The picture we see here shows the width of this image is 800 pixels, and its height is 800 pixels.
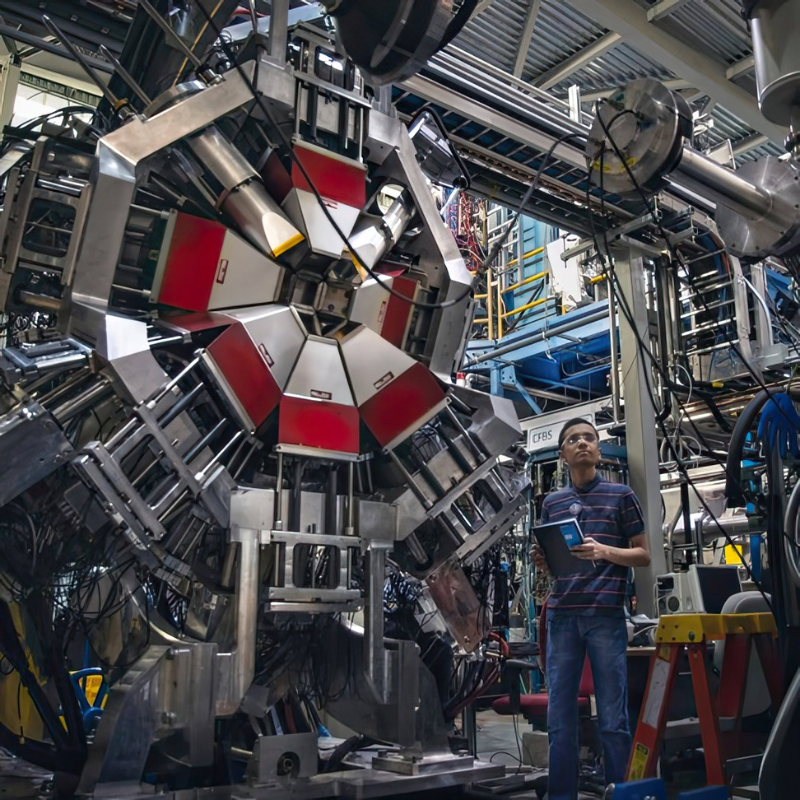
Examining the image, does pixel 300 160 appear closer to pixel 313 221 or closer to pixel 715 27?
pixel 313 221

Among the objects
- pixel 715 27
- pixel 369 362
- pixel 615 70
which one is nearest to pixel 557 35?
pixel 615 70

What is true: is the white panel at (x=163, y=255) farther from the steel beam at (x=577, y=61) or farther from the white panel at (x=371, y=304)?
the steel beam at (x=577, y=61)

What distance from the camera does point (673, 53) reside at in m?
5.57

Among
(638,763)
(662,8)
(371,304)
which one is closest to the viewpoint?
(638,763)

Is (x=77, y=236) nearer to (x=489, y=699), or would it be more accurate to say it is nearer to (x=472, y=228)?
(x=489, y=699)

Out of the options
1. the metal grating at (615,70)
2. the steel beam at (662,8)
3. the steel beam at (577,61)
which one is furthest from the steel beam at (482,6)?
the steel beam at (662,8)

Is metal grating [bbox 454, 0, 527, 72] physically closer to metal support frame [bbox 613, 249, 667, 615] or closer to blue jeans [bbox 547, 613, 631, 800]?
metal support frame [bbox 613, 249, 667, 615]

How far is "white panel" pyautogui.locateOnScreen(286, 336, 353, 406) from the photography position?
11.8ft

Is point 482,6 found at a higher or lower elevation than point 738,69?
higher

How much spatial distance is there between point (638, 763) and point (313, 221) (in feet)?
7.98

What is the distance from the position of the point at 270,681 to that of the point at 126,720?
0.71 metres

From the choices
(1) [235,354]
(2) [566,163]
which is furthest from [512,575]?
(2) [566,163]

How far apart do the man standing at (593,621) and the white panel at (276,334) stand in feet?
3.94

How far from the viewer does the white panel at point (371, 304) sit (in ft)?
12.7
